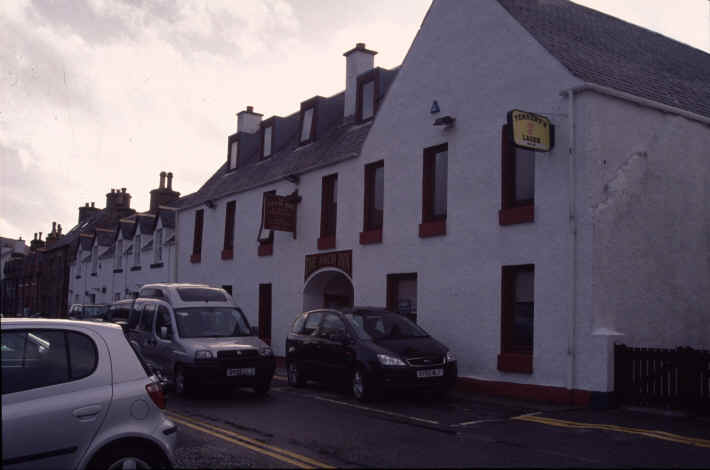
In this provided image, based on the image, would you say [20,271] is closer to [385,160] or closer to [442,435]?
[385,160]

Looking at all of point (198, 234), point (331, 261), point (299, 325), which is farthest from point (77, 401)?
point (198, 234)

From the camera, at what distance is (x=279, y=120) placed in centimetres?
2884

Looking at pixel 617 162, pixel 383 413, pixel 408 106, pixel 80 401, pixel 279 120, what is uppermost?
pixel 279 120

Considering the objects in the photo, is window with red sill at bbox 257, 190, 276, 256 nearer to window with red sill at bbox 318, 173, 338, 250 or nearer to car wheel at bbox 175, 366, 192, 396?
window with red sill at bbox 318, 173, 338, 250

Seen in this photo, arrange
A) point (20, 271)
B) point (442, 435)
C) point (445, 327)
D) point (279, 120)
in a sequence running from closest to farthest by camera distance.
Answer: point (442, 435) → point (445, 327) → point (279, 120) → point (20, 271)

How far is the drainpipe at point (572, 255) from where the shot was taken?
13359 mm

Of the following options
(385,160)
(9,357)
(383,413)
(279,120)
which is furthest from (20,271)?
(9,357)

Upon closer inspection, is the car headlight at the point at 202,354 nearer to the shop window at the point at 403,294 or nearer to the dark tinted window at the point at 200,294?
the dark tinted window at the point at 200,294

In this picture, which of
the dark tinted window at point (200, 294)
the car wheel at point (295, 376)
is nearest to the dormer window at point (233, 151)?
the dark tinted window at point (200, 294)

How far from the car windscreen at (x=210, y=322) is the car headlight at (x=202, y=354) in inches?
36.9

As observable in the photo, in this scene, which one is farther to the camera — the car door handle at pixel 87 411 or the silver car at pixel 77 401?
the car door handle at pixel 87 411

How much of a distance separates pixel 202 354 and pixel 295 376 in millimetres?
→ 3092

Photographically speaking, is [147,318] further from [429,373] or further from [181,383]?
[429,373]

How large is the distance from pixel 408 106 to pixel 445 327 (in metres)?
5.79
